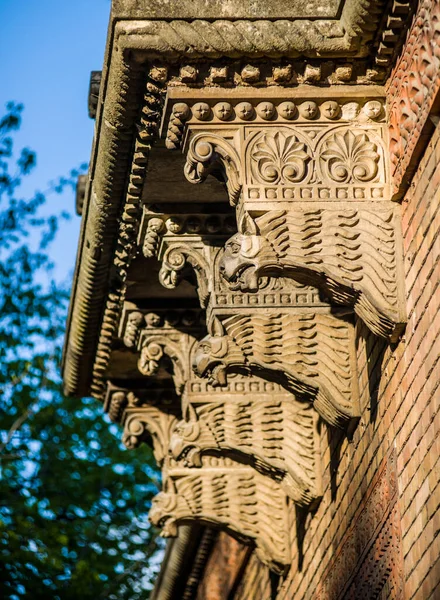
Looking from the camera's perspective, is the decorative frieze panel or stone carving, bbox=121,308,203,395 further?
stone carving, bbox=121,308,203,395

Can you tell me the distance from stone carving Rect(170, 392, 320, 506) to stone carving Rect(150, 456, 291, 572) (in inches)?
28.6

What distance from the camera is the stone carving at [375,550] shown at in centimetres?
764

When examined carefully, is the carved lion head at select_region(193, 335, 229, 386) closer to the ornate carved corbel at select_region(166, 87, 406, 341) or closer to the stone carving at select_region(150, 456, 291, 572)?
the ornate carved corbel at select_region(166, 87, 406, 341)

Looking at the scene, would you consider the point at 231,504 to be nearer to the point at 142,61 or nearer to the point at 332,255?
the point at 332,255

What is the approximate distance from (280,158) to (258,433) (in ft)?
11.8

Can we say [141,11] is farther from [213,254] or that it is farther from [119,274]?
[119,274]

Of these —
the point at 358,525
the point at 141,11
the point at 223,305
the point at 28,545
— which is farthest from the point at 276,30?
the point at 28,545

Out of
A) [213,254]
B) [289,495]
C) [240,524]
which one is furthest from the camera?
[240,524]

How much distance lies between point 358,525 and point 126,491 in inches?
845

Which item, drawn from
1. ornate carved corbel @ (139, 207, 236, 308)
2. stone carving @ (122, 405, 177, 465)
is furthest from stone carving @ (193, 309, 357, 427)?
stone carving @ (122, 405, 177, 465)

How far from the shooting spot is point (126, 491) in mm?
29875

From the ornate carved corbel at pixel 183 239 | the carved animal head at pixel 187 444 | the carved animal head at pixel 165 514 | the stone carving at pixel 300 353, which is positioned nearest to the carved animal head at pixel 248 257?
the stone carving at pixel 300 353

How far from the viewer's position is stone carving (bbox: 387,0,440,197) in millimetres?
6641

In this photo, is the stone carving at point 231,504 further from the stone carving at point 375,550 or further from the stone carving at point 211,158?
the stone carving at point 211,158
